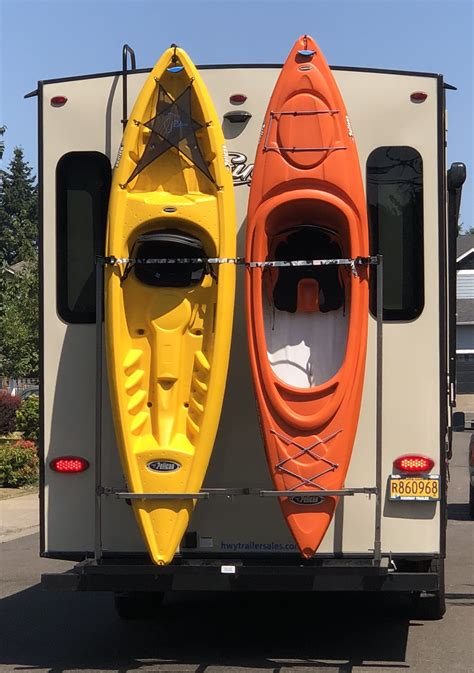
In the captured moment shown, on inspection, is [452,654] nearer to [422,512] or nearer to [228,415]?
[422,512]

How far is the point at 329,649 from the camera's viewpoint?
306 inches

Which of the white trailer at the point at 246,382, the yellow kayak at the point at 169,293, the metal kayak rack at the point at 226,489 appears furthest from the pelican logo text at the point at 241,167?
the metal kayak rack at the point at 226,489

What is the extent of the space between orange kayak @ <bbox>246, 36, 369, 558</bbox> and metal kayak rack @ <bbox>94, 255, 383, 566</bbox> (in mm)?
86

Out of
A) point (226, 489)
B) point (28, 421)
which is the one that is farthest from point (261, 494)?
point (28, 421)

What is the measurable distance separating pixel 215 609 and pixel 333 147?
13.8ft

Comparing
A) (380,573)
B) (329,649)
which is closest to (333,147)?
(380,573)

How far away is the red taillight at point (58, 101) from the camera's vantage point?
7521mm

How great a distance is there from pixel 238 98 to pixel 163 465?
94.8 inches

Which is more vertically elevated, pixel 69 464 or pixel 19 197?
pixel 19 197

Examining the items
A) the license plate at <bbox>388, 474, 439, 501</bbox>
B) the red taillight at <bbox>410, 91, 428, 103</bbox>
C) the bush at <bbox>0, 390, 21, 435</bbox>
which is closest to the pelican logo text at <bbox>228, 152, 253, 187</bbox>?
the red taillight at <bbox>410, 91, 428, 103</bbox>

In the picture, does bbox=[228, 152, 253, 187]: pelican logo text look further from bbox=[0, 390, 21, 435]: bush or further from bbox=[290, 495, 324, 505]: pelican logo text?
bbox=[0, 390, 21, 435]: bush

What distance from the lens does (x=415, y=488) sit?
23.2ft

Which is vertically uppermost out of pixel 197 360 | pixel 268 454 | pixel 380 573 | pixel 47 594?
pixel 197 360

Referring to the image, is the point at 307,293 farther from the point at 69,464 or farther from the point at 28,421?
the point at 28,421
